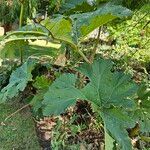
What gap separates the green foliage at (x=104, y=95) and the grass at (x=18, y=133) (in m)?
1.25

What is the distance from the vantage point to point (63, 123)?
305cm

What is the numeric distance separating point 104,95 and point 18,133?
1.60 meters

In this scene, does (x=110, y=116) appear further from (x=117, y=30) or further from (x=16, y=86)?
(x=117, y=30)

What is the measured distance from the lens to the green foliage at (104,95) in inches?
73.7

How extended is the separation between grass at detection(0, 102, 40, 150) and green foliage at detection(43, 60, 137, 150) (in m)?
1.25

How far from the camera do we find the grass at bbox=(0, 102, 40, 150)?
317 cm

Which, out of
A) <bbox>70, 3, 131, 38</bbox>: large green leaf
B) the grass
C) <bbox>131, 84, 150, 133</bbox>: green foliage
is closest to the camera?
<bbox>70, 3, 131, 38</bbox>: large green leaf

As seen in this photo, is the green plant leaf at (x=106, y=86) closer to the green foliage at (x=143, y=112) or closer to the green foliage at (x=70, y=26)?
the green foliage at (x=70, y=26)

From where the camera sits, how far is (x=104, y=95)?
Result: 6.42 feet

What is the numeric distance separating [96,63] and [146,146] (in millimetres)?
1056

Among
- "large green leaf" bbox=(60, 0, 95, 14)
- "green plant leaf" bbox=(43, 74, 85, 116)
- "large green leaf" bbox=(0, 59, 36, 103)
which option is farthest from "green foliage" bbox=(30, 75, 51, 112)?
"green plant leaf" bbox=(43, 74, 85, 116)

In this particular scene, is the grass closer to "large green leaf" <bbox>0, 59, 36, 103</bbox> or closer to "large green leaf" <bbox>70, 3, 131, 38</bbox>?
"large green leaf" <bbox>0, 59, 36, 103</bbox>

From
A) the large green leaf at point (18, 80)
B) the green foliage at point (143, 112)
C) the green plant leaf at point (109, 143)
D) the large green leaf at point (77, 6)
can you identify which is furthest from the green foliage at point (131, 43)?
the green plant leaf at point (109, 143)

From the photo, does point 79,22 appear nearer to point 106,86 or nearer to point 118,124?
point 106,86
